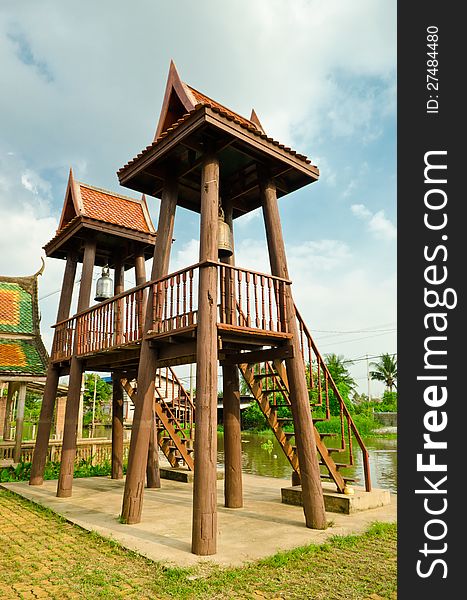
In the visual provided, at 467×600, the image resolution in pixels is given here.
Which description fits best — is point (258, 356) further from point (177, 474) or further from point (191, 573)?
point (177, 474)

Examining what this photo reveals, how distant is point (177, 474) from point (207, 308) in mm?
7143

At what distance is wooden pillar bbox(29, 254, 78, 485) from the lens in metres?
11.1

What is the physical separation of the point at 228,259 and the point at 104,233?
3.71 m

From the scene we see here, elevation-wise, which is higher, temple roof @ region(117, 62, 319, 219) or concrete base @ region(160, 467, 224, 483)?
temple roof @ region(117, 62, 319, 219)

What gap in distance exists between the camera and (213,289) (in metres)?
6.41

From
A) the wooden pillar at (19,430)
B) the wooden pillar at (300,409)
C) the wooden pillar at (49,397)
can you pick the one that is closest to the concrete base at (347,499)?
the wooden pillar at (300,409)

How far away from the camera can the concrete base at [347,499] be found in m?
7.79

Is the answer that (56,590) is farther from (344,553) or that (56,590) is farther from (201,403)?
(344,553)

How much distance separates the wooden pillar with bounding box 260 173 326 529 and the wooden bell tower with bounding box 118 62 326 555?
1cm

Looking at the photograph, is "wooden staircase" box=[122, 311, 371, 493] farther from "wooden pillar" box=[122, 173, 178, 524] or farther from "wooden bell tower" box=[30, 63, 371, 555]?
"wooden pillar" box=[122, 173, 178, 524]

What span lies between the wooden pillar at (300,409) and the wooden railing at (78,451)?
967 cm

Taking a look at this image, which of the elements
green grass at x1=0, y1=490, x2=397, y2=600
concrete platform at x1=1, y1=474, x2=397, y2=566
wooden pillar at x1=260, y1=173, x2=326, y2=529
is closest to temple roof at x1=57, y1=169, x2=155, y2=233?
wooden pillar at x1=260, y1=173, x2=326, y2=529

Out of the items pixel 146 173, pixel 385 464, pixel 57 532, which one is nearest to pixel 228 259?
pixel 146 173

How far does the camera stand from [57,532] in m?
6.71
